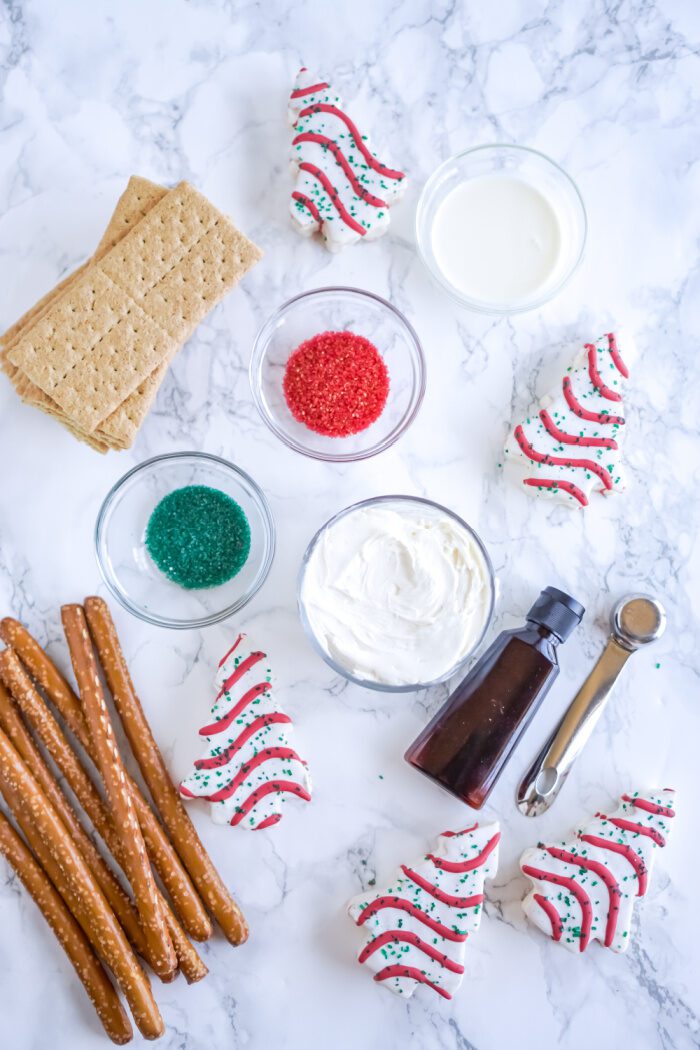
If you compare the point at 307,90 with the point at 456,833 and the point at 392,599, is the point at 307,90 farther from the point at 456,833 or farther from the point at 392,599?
the point at 456,833

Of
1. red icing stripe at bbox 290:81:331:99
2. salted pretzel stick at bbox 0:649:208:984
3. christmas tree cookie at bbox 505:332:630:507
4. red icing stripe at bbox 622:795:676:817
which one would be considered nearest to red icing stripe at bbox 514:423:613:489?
christmas tree cookie at bbox 505:332:630:507

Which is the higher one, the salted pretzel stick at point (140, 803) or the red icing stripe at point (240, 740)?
the red icing stripe at point (240, 740)

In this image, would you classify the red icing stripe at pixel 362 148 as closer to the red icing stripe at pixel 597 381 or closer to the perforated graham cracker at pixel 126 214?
the perforated graham cracker at pixel 126 214

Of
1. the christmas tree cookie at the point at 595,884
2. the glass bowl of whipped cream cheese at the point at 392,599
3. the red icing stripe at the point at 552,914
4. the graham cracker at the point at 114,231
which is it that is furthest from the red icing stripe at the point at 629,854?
the graham cracker at the point at 114,231

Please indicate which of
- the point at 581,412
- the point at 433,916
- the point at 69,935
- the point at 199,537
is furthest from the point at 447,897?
the point at 581,412

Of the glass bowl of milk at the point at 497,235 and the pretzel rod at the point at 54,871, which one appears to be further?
the glass bowl of milk at the point at 497,235

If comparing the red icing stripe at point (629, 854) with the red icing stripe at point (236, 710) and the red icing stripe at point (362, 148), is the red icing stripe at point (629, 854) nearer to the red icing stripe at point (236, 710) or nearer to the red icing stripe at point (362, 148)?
the red icing stripe at point (236, 710)

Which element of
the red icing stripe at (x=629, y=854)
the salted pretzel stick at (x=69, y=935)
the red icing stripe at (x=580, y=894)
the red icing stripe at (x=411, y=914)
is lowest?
the salted pretzel stick at (x=69, y=935)
